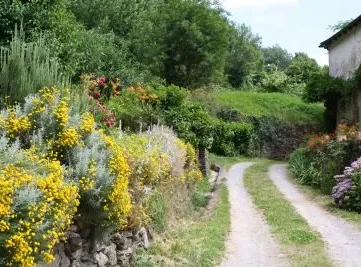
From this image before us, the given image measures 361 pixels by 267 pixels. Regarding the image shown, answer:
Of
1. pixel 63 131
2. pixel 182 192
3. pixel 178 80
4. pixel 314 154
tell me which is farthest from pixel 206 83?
pixel 63 131

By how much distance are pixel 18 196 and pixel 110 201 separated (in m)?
1.85

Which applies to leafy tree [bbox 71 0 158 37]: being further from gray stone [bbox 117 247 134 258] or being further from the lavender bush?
gray stone [bbox 117 247 134 258]

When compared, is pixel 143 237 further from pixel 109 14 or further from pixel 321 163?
pixel 109 14

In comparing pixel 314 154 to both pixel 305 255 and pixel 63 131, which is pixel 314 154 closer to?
pixel 305 255

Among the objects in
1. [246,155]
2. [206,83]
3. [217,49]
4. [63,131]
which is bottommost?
[246,155]

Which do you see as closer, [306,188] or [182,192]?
[182,192]

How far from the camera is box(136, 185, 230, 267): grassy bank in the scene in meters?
8.15

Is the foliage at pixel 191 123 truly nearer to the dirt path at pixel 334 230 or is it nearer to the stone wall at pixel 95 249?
the dirt path at pixel 334 230

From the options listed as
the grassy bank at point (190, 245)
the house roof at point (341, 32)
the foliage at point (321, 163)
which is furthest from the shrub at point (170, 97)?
the house roof at point (341, 32)

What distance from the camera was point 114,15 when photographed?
38.9 metres

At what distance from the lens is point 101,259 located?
22.1ft

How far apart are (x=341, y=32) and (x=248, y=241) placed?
22.8 m

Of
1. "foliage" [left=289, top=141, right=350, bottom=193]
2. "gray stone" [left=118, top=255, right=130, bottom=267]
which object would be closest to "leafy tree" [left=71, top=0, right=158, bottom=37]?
"foliage" [left=289, top=141, right=350, bottom=193]

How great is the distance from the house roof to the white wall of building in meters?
0.19
